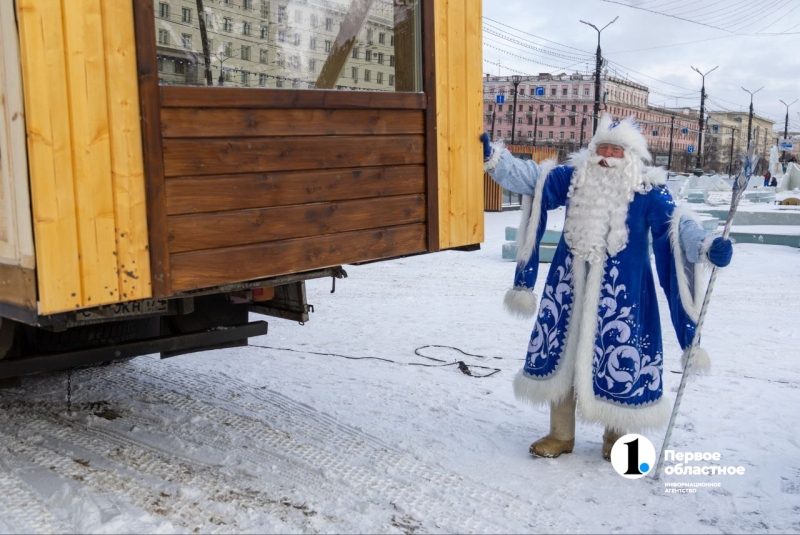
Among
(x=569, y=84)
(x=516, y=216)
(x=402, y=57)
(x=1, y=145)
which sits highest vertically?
(x=569, y=84)

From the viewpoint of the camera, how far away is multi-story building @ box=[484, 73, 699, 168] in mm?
61250

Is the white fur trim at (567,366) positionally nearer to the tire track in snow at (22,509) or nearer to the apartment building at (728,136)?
the tire track in snow at (22,509)

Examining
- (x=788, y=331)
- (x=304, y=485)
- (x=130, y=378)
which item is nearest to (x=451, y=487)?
(x=304, y=485)

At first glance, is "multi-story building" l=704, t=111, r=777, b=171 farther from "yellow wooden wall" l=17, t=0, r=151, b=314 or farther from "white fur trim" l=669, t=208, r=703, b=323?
"yellow wooden wall" l=17, t=0, r=151, b=314

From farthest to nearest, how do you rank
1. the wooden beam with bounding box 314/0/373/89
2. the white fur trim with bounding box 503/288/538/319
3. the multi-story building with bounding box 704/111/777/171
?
1. the multi-story building with bounding box 704/111/777/171
2. the white fur trim with bounding box 503/288/538/319
3. the wooden beam with bounding box 314/0/373/89

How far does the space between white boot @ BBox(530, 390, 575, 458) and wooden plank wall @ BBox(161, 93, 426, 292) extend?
44.3 inches

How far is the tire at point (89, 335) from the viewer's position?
3871 millimetres

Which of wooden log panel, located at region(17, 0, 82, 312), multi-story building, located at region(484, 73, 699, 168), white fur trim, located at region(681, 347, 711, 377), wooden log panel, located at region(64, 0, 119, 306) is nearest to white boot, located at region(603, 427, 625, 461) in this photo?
white fur trim, located at region(681, 347, 711, 377)

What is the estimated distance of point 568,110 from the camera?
205 feet

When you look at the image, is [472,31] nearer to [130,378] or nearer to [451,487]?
[451,487]

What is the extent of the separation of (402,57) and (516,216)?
16.0 metres

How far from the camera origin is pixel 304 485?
3.44 meters

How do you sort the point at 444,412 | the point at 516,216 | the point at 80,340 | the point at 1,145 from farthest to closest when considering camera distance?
the point at 516,216
the point at 444,412
the point at 80,340
the point at 1,145

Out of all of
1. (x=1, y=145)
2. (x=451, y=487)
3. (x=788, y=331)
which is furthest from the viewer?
(x=788, y=331)
